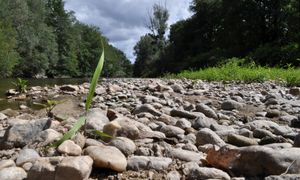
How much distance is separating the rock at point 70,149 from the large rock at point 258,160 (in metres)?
0.88

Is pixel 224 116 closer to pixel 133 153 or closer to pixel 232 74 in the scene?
pixel 133 153

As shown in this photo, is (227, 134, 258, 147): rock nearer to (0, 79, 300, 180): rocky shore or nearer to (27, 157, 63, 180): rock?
(0, 79, 300, 180): rocky shore

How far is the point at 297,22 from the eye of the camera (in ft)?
88.8

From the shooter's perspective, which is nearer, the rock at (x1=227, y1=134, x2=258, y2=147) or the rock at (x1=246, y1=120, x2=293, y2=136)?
the rock at (x1=227, y1=134, x2=258, y2=147)

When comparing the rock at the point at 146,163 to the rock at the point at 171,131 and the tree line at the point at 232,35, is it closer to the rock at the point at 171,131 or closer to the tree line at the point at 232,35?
the rock at the point at 171,131

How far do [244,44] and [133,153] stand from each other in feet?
102

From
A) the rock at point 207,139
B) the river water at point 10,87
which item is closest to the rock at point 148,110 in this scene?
the rock at point 207,139

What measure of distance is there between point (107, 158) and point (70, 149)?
309 mm

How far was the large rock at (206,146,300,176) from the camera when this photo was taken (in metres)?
2.08

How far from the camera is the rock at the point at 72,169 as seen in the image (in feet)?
7.00

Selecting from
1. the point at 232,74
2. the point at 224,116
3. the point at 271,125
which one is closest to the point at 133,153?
the point at 271,125

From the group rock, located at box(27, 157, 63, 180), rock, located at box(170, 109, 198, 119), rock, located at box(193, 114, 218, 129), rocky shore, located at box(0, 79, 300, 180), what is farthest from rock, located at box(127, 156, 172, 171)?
rock, located at box(170, 109, 198, 119)

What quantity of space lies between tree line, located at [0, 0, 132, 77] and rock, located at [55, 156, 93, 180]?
12.5 metres

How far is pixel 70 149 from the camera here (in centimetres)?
254
